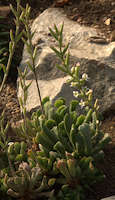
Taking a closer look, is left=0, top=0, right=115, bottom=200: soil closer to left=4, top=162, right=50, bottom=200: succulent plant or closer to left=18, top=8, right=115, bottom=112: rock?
left=18, top=8, right=115, bottom=112: rock

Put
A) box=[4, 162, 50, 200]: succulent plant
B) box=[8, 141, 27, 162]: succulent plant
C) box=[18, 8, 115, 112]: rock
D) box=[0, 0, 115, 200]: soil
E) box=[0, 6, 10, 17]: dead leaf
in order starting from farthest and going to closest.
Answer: box=[0, 6, 10, 17]: dead leaf, box=[18, 8, 115, 112]: rock, box=[0, 0, 115, 200]: soil, box=[8, 141, 27, 162]: succulent plant, box=[4, 162, 50, 200]: succulent plant

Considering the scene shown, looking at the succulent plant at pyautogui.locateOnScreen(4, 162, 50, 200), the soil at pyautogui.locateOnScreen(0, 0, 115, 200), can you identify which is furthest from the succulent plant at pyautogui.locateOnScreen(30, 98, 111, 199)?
the soil at pyautogui.locateOnScreen(0, 0, 115, 200)

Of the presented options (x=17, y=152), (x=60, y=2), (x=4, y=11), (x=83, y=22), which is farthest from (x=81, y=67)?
(x=4, y=11)

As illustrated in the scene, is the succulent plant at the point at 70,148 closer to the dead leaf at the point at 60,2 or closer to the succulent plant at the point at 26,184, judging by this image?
the succulent plant at the point at 26,184

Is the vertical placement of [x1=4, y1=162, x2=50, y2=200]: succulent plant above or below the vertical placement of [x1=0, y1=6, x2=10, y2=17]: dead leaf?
below

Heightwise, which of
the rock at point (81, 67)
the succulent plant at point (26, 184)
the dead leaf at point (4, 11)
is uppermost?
the dead leaf at point (4, 11)

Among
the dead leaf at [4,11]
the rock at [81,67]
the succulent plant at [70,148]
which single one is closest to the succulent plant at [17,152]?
the succulent plant at [70,148]

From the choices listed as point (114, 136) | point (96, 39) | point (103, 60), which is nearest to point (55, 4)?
point (96, 39)

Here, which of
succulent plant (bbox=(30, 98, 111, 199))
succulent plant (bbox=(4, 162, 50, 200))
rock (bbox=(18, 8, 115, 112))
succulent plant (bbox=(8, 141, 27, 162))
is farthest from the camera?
rock (bbox=(18, 8, 115, 112))

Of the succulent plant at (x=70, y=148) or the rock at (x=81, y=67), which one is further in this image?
the rock at (x=81, y=67)
